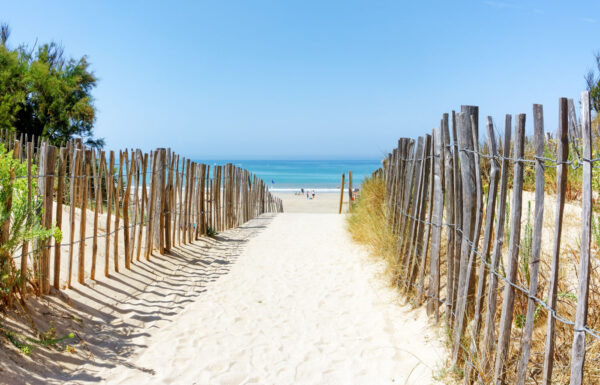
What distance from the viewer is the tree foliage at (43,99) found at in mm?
15828

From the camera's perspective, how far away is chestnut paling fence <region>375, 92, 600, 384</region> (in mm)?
1897

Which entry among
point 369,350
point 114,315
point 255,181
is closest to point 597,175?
point 369,350

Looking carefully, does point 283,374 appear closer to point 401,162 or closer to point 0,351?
point 0,351

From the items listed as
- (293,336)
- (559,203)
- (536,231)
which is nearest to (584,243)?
(559,203)

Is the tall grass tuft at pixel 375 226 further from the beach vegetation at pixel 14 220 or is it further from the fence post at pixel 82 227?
the beach vegetation at pixel 14 220

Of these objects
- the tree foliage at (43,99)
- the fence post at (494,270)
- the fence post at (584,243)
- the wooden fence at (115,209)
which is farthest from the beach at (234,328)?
the tree foliage at (43,99)

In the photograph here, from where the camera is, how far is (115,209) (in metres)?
5.45

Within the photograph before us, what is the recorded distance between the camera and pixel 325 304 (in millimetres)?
4863

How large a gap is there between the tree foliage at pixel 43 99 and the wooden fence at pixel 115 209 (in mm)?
8684

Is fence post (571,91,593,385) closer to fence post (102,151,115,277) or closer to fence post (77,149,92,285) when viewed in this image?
fence post (77,149,92,285)

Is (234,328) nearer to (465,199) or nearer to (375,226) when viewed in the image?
(465,199)

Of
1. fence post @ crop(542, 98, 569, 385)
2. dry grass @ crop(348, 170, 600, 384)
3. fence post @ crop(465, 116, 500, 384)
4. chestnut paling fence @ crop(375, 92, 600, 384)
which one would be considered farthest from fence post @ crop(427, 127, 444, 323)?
fence post @ crop(542, 98, 569, 385)

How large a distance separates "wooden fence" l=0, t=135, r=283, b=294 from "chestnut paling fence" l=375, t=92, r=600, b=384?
10.2 ft

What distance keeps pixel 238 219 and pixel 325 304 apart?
671cm
